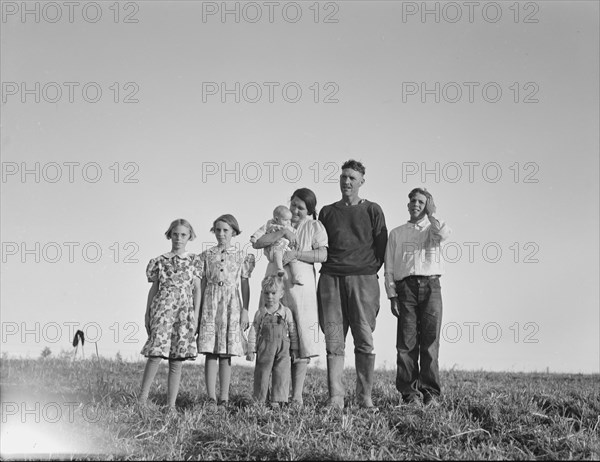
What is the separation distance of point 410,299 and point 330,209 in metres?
1.27

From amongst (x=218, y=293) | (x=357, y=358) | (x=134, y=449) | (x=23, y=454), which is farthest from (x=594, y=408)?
(x=23, y=454)

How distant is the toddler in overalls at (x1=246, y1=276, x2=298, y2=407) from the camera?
25.1 ft

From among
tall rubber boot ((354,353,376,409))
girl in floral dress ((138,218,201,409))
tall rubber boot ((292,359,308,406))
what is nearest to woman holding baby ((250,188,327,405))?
tall rubber boot ((292,359,308,406))

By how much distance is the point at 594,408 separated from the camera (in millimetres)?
8180

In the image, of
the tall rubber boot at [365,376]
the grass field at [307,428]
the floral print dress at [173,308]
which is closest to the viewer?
the grass field at [307,428]

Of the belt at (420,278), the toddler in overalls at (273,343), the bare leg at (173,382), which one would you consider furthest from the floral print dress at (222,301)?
the belt at (420,278)

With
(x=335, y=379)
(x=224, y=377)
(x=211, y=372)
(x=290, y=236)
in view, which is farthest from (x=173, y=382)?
(x=290, y=236)

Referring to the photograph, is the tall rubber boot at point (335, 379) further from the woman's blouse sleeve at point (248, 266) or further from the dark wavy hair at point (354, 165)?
the dark wavy hair at point (354, 165)

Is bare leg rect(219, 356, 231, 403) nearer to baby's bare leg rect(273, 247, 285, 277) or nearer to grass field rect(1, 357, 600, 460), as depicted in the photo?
grass field rect(1, 357, 600, 460)

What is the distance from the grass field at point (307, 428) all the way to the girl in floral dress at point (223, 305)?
380 millimetres

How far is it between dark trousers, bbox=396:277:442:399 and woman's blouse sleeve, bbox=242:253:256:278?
5.24ft

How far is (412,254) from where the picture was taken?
8.21m

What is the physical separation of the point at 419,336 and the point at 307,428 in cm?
221

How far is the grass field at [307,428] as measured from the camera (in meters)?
5.94
